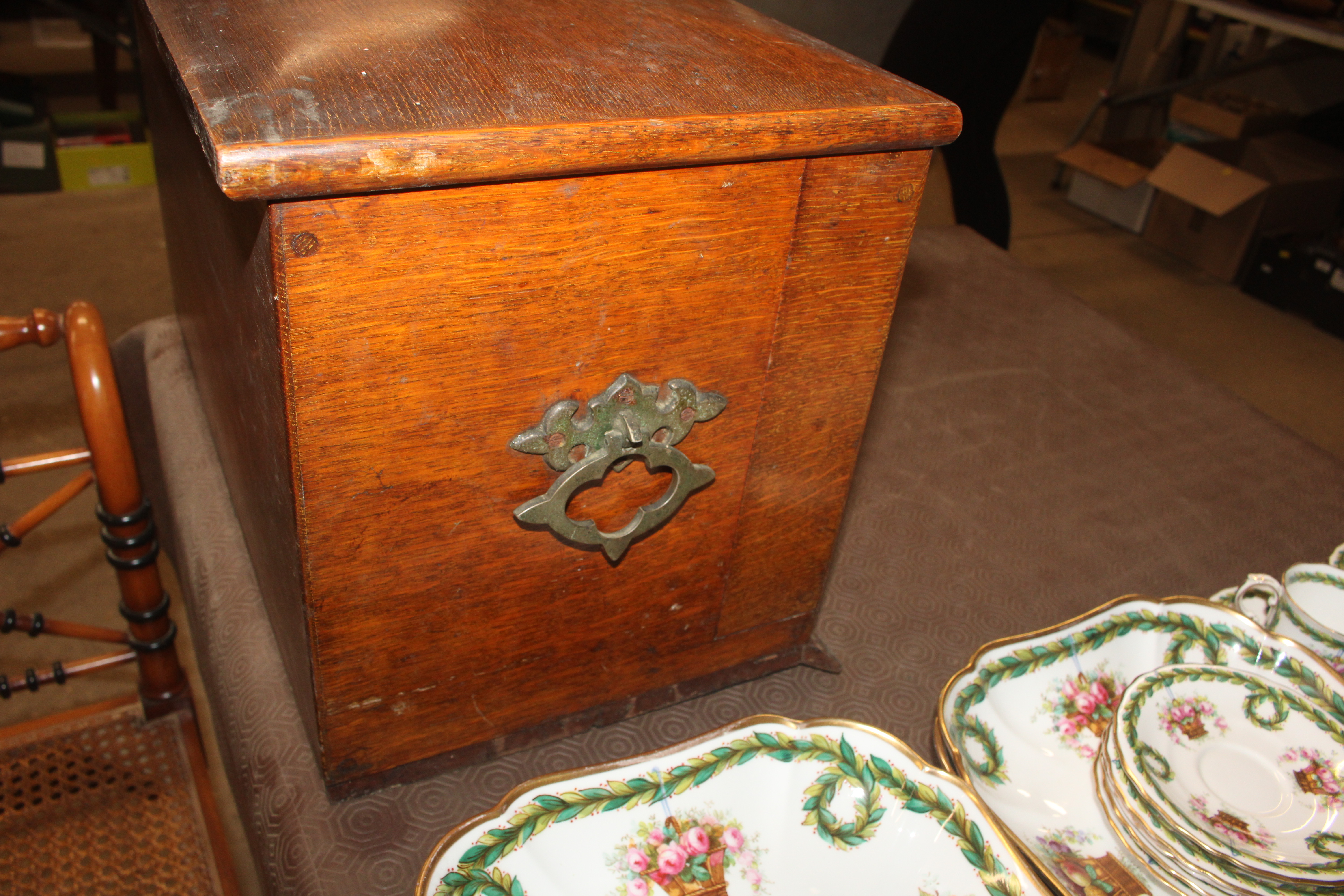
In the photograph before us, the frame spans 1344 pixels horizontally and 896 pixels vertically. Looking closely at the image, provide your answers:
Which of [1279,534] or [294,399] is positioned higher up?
[294,399]

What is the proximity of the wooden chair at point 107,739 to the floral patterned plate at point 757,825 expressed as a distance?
0.52 meters

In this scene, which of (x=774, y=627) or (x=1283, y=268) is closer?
(x=774, y=627)

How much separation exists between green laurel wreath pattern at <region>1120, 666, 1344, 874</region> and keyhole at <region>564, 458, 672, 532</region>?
35cm

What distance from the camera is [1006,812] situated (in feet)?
2.20

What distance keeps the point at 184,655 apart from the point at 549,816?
122cm

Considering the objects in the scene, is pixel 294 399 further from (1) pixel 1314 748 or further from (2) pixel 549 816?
(1) pixel 1314 748

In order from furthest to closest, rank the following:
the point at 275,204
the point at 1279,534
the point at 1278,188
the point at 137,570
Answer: the point at 1278,188
the point at 1279,534
the point at 137,570
the point at 275,204

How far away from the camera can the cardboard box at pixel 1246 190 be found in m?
2.88

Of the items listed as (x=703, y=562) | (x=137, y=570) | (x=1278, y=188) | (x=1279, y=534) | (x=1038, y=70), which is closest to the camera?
(x=703, y=562)

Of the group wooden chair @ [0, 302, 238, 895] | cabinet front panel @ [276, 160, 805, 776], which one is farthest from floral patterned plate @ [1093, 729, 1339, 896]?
wooden chair @ [0, 302, 238, 895]

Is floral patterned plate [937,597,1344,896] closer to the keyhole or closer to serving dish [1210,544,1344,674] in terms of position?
serving dish [1210,544,1344,674]

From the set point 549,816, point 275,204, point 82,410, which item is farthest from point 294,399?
point 82,410

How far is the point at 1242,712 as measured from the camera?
0.71 meters

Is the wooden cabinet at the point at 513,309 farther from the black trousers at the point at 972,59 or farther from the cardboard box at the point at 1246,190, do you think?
the cardboard box at the point at 1246,190
